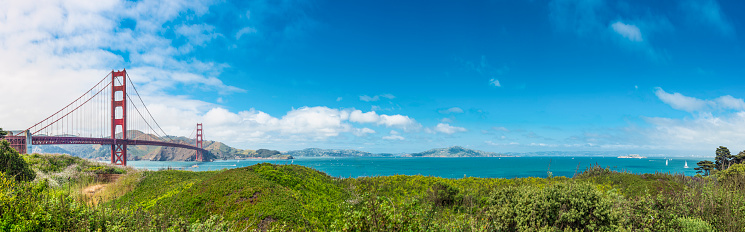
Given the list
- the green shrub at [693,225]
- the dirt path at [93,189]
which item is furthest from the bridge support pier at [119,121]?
the green shrub at [693,225]

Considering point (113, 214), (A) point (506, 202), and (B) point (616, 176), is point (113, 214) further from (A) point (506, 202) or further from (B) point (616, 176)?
(B) point (616, 176)

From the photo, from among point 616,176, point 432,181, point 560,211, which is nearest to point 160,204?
point 560,211

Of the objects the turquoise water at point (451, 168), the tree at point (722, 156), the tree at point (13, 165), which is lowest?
the turquoise water at point (451, 168)

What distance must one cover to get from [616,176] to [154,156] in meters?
158

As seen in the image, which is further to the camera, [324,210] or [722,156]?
[722,156]

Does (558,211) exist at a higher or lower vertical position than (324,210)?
higher

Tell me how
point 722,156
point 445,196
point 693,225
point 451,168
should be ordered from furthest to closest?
point 451,168 < point 722,156 < point 445,196 < point 693,225

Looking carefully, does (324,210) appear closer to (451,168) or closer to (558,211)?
(558,211)

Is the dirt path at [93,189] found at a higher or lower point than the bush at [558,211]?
lower

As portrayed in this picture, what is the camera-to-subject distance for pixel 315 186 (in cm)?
1098

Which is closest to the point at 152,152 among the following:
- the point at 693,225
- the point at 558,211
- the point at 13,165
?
the point at 13,165

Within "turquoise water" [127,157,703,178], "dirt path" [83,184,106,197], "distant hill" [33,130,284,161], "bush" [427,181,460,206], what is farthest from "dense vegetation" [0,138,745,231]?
"distant hill" [33,130,284,161]

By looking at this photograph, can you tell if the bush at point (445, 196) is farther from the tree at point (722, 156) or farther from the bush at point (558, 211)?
the tree at point (722, 156)

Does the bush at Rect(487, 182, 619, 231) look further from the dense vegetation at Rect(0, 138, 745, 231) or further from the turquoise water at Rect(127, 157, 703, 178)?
the turquoise water at Rect(127, 157, 703, 178)
